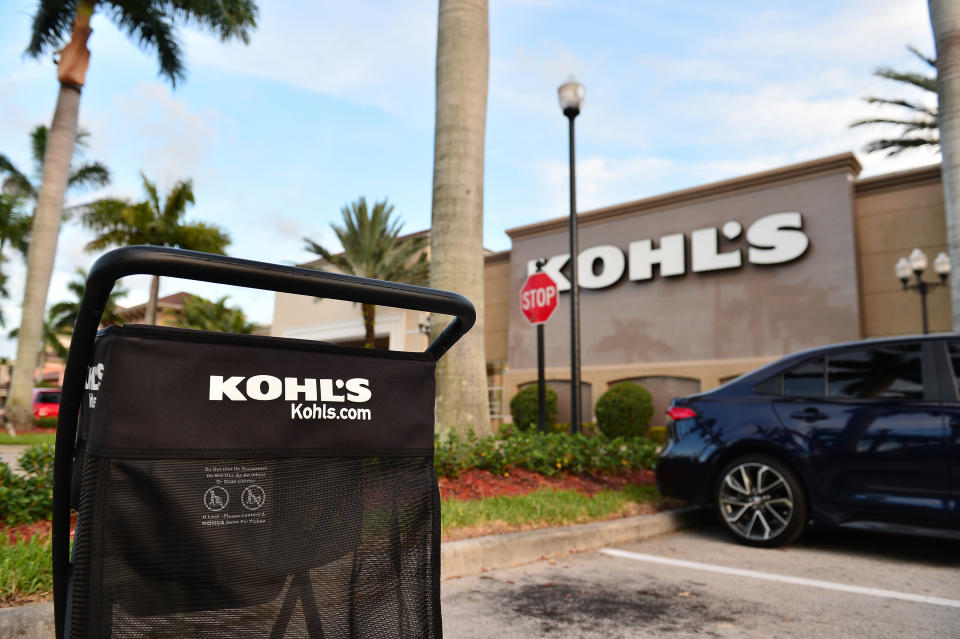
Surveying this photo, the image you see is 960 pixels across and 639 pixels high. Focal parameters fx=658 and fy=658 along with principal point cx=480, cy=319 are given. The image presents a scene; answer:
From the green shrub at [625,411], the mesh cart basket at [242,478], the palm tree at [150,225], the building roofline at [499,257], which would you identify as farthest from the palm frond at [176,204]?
the mesh cart basket at [242,478]

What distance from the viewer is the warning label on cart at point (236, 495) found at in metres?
1.13

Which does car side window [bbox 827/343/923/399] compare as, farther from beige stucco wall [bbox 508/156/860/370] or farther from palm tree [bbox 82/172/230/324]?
palm tree [bbox 82/172/230/324]

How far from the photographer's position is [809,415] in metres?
5.16

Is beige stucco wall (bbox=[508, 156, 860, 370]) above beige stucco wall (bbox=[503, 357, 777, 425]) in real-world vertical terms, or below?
above

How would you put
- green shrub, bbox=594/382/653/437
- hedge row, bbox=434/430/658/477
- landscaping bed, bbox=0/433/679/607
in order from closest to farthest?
1. landscaping bed, bbox=0/433/679/607
2. hedge row, bbox=434/430/658/477
3. green shrub, bbox=594/382/653/437

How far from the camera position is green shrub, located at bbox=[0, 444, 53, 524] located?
154 inches

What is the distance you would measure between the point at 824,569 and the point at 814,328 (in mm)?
14798

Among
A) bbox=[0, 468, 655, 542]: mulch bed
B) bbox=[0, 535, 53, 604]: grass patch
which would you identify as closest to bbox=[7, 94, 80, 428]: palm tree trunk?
bbox=[0, 468, 655, 542]: mulch bed

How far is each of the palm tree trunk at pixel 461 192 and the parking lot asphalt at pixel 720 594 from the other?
239 cm

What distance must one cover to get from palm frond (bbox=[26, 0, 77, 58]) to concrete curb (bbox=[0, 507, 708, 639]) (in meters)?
18.1

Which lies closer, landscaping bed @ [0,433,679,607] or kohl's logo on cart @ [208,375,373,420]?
kohl's logo on cart @ [208,375,373,420]

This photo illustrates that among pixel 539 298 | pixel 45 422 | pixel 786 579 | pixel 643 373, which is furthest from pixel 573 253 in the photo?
pixel 45 422

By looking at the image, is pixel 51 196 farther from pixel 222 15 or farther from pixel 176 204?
pixel 176 204

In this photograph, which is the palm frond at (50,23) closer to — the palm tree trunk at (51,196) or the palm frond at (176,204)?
the palm tree trunk at (51,196)
